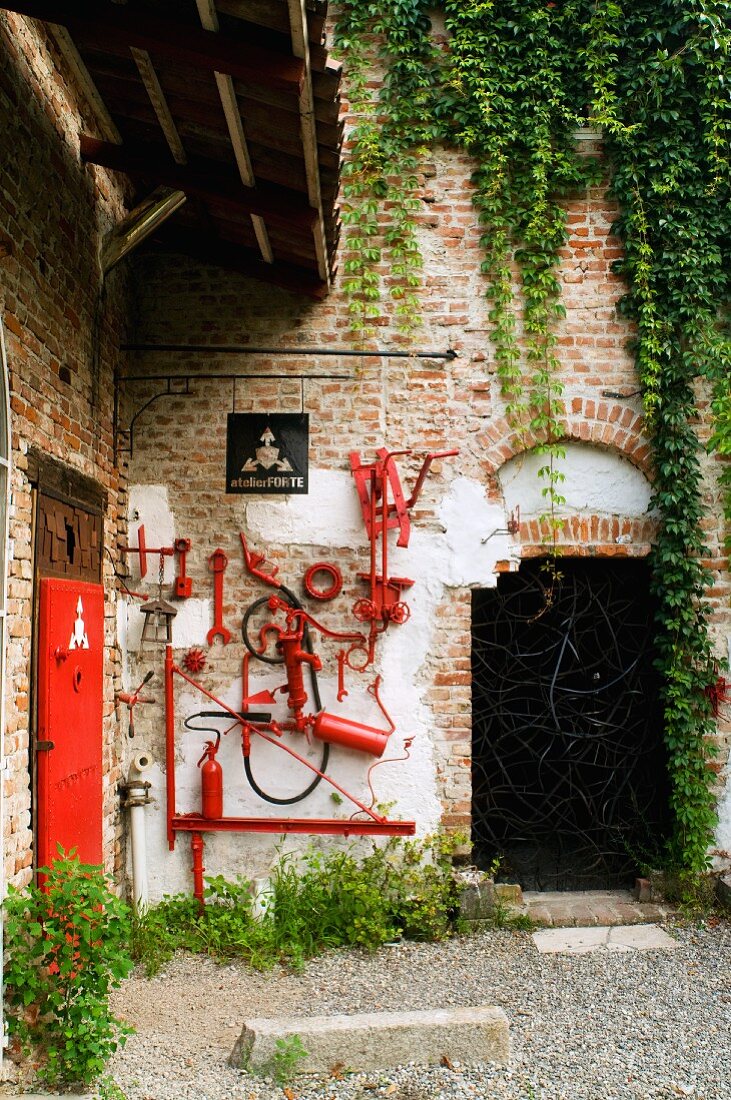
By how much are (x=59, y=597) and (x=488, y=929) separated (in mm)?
3390

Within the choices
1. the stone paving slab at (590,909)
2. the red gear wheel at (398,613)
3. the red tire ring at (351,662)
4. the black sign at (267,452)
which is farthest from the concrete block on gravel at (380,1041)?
the black sign at (267,452)

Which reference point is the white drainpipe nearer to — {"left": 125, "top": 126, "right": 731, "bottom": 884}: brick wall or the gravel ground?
{"left": 125, "top": 126, "right": 731, "bottom": 884}: brick wall

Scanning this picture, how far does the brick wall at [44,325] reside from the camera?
3961 mm

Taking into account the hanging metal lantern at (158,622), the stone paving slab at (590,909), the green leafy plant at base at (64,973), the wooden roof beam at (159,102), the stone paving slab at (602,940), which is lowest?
the stone paving slab at (602,940)

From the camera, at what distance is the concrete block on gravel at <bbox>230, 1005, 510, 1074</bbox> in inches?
145

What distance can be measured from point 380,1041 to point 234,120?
428 centimetres

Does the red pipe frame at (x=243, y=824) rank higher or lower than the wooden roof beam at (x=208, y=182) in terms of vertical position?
lower

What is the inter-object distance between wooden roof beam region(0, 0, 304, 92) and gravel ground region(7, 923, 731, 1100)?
13.9 feet

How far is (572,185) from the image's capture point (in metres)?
6.04

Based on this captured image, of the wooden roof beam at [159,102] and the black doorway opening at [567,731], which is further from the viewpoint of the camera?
the black doorway opening at [567,731]

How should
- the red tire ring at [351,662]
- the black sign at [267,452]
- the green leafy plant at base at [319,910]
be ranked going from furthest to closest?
1. the black sign at [267,452]
2. the red tire ring at [351,662]
3. the green leafy plant at base at [319,910]

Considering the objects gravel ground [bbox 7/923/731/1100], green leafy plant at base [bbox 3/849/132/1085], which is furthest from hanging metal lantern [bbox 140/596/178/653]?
green leafy plant at base [bbox 3/849/132/1085]

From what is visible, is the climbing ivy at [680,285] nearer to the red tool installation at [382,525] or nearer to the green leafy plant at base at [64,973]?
the red tool installation at [382,525]

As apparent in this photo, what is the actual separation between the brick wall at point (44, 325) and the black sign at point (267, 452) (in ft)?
2.65
